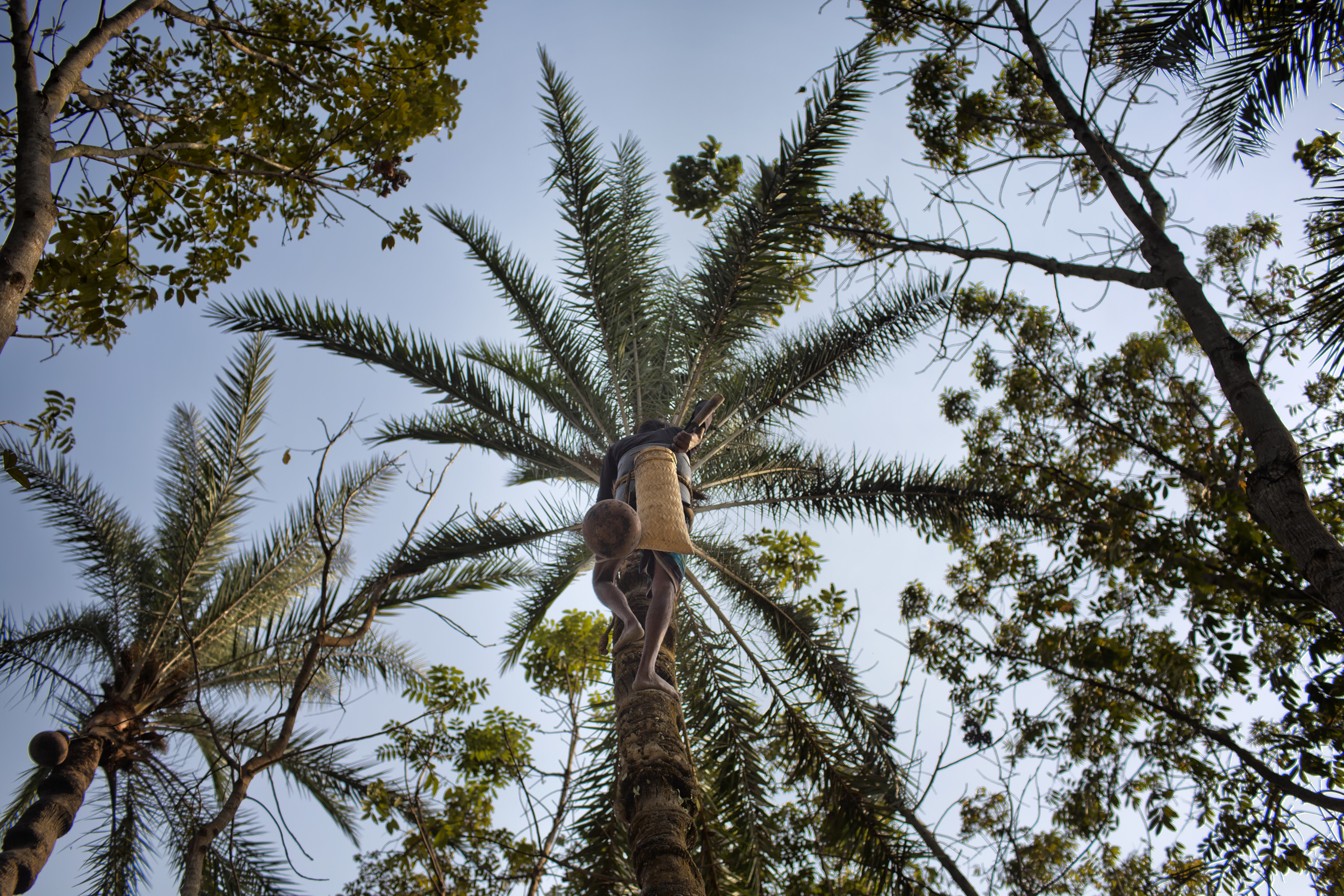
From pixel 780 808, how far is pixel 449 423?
4.36 meters

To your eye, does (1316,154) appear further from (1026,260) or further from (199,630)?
(199,630)

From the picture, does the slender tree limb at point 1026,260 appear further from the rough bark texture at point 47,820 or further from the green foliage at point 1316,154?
the rough bark texture at point 47,820

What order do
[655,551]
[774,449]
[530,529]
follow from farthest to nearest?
[774,449], [530,529], [655,551]

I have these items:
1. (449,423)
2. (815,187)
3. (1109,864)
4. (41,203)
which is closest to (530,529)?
(449,423)

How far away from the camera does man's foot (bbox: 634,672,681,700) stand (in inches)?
153

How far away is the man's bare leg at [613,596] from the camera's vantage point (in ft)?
12.7

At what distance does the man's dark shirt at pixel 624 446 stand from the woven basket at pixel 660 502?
12cm

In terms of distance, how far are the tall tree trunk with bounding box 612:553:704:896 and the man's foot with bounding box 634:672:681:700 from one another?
3 centimetres

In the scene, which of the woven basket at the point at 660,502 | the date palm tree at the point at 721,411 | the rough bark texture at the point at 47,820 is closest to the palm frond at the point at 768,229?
the date palm tree at the point at 721,411

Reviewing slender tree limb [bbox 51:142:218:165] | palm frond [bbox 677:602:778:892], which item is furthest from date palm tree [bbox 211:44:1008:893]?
slender tree limb [bbox 51:142:218:165]

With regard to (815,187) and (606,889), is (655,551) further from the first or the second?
(815,187)

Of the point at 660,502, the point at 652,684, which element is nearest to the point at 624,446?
the point at 660,502

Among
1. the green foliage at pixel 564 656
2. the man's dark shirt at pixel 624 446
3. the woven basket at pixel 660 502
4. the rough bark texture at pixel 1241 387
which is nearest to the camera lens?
the rough bark texture at pixel 1241 387

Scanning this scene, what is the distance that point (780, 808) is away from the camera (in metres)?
6.70
